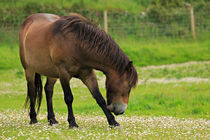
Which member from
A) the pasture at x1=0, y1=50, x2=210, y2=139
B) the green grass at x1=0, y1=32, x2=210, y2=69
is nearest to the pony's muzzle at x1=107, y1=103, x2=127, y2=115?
the pasture at x1=0, y1=50, x2=210, y2=139

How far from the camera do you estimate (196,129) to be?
8266 mm

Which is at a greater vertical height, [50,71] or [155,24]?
[50,71]

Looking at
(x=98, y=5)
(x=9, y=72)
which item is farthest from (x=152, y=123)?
(x=98, y=5)

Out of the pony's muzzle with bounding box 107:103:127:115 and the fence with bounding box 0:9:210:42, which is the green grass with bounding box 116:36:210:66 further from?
the pony's muzzle with bounding box 107:103:127:115

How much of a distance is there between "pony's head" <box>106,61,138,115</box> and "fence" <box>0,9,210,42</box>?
668 inches

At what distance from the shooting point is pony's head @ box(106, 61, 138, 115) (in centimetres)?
813

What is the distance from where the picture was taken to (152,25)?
26.2 meters

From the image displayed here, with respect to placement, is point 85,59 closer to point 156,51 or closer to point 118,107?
point 118,107

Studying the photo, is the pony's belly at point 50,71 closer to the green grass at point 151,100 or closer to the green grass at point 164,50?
the green grass at point 151,100

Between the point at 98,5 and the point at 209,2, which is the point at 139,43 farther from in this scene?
the point at 209,2

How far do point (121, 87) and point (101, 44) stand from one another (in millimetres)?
1005

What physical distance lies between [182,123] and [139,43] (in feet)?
54.3

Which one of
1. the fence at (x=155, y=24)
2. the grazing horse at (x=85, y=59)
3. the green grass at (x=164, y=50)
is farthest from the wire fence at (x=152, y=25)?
the grazing horse at (x=85, y=59)

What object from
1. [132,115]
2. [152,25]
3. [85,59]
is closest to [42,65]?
[85,59]
